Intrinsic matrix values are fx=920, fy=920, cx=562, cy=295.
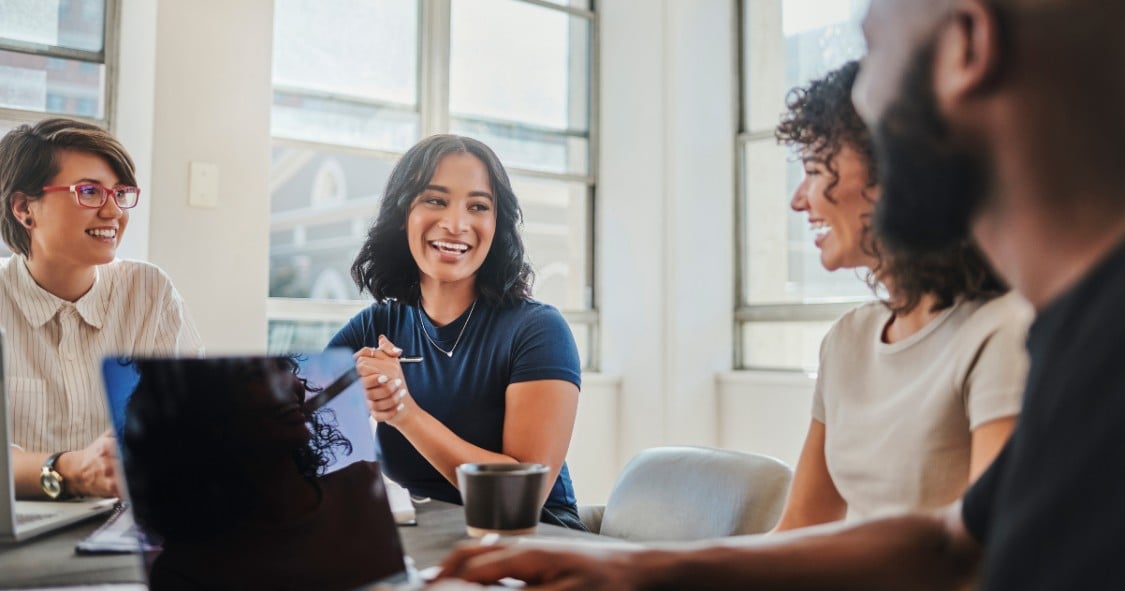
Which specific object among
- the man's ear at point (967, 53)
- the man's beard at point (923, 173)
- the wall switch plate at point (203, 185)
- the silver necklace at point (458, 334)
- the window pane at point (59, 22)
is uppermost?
the window pane at point (59, 22)

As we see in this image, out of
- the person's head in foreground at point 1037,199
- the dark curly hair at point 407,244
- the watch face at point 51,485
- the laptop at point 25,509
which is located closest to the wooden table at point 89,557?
the laptop at point 25,509

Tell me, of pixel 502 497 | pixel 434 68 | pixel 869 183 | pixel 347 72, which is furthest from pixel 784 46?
pixel 502 497

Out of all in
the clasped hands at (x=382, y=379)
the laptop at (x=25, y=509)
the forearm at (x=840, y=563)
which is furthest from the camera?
the clasped hands at (x=382, y=379)

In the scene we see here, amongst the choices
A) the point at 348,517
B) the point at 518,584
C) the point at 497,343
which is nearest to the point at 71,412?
the point at 497,343

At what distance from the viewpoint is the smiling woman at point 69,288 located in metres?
1.66

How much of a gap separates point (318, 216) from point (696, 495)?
7.28 feet

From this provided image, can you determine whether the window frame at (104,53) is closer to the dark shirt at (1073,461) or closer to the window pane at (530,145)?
the window pane at (530,145)

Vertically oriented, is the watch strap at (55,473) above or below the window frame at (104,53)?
below

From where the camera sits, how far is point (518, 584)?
0.79 m

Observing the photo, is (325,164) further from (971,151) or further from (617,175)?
(971,151)

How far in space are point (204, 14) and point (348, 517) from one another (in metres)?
2.28

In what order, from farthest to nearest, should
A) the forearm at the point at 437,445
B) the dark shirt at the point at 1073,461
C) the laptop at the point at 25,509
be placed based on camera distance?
the forearm at the point at 437,445 < the laptop at the point at 25,509 < the dark shirt at the point at 1073,461

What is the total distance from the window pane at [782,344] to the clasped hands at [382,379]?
240 cm

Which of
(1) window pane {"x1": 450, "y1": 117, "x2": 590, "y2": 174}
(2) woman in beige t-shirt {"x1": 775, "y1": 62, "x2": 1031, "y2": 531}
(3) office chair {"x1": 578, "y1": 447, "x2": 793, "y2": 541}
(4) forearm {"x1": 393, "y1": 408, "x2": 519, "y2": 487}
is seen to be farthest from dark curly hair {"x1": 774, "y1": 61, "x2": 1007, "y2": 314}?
(1) window pane {"x1": 450, "y1": 117, "x2": 590, "y2": 174}
